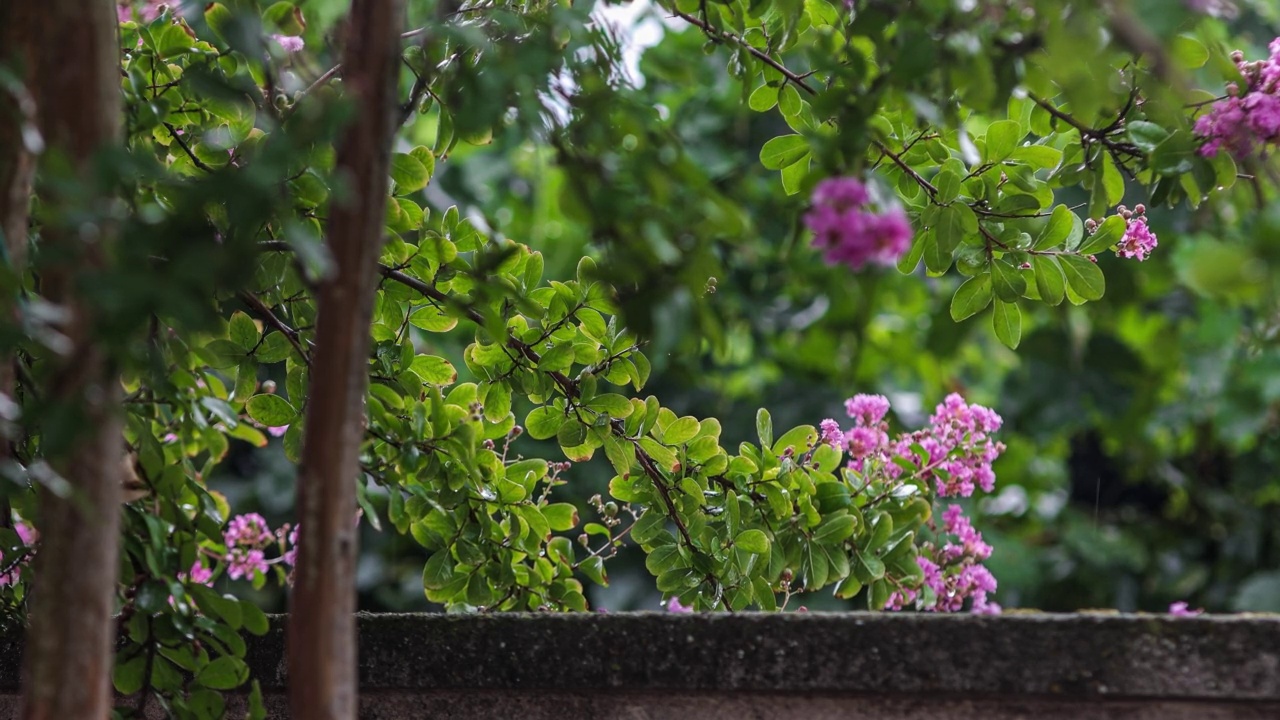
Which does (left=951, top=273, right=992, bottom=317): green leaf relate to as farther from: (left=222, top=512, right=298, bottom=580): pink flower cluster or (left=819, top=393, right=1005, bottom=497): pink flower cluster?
(left=222, top=512, right=298, bottom=580): pink flower cluster

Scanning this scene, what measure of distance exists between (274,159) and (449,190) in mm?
3541

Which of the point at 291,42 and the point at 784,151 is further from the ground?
the point at 291,42

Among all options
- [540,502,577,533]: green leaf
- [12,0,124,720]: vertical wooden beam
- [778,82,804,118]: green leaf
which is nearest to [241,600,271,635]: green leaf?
[12,0,124,720]: vertical wooden beam

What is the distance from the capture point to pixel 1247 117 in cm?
89

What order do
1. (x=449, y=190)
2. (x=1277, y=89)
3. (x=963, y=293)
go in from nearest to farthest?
(x=1277, y=89), (x=963, y=293), (x=449, y=190)

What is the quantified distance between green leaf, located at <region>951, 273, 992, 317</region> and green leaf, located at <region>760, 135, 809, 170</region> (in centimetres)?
20

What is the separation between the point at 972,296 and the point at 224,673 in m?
0.74

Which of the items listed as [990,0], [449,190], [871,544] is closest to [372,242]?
[990,0]

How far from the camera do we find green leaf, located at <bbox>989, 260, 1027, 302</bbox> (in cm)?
103

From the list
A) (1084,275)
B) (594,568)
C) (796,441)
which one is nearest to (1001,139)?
(1084,275)

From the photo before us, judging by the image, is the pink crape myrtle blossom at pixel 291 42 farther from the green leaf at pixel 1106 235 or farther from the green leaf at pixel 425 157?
the green leaf at pixel 1106 235

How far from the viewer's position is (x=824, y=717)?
91 centimetres

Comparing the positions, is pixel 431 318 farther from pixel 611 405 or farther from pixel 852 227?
pixel 852 227

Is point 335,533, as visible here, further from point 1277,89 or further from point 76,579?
point 1277,89
